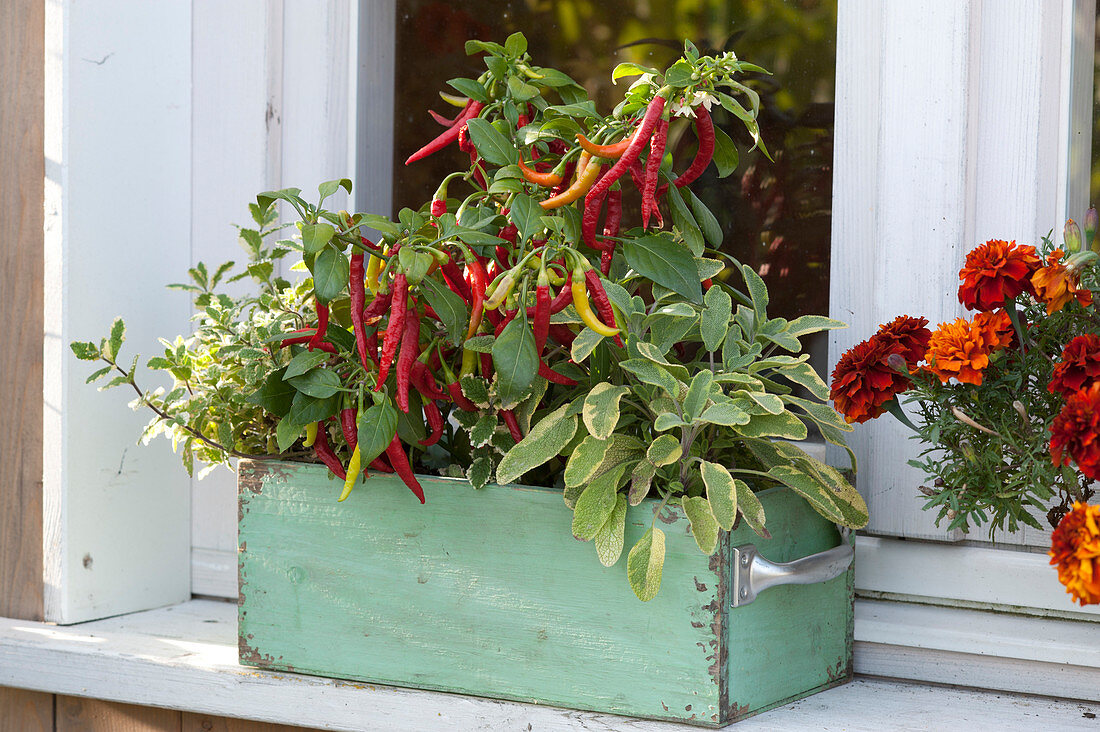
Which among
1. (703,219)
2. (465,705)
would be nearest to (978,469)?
(703,219)

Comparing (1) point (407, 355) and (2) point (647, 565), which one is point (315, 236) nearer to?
(1) point (407, 355)

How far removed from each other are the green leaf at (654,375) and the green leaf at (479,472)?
0.16 m

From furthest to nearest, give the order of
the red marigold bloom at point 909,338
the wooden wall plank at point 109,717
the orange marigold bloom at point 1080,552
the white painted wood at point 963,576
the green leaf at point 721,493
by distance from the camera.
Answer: the wooden wall plank at point 109,717 → the white painted wood at point 963,576 → the red marigold bloom at point 909,338 → the green leaf at point 721,493 → the orange marigold bloom at point 1080,552

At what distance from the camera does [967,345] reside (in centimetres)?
77

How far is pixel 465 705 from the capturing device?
85 cm

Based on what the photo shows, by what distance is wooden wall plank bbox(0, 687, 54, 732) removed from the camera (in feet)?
3.68

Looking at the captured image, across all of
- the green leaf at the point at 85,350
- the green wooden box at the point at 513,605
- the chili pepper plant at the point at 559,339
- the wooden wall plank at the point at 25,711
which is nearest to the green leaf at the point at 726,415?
the chili pepper plant at the point at 559,339

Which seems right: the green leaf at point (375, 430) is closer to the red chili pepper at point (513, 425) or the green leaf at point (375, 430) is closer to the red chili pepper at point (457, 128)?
the red chili pepper at point (513, 425)

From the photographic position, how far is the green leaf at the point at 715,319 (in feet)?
2.63

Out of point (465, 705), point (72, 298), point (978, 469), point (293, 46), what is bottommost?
point (465, 705)

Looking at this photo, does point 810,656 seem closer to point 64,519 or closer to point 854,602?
point 854,602

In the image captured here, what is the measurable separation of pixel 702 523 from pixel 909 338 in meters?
0.25

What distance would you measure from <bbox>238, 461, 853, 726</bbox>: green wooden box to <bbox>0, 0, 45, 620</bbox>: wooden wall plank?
364mm

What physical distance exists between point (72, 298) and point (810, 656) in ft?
2.88
